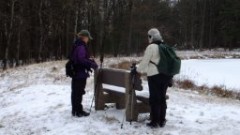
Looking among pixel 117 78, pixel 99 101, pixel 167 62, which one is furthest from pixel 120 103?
pixel 167 62

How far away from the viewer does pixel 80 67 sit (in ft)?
32.1

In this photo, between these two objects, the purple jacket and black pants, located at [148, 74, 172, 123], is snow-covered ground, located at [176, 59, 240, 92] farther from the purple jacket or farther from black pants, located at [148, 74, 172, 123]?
black pants, located at [148, 74, 172, 123]

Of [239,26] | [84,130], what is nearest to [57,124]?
[84,130]

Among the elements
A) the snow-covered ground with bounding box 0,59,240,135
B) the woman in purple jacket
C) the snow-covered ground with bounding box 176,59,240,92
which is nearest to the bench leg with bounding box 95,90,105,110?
the snow-covered ground with bounding box 0,59,240,135

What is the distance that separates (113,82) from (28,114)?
2296mm

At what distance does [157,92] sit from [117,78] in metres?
1.23

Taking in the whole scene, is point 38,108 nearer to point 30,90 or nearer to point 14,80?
point 30,90

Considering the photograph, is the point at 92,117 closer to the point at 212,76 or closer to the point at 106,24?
the point at 212,76

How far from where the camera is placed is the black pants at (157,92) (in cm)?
883

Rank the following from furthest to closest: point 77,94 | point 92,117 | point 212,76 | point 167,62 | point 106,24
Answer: point 106,24, point 212,76, point 77,94, point 92,117, point 167,62

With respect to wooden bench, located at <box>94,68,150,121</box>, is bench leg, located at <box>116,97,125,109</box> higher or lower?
lower

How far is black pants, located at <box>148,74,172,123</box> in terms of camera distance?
29.0 ft

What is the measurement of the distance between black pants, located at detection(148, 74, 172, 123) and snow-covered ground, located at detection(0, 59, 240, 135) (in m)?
0.31

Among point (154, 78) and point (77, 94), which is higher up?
point (154, 78)
